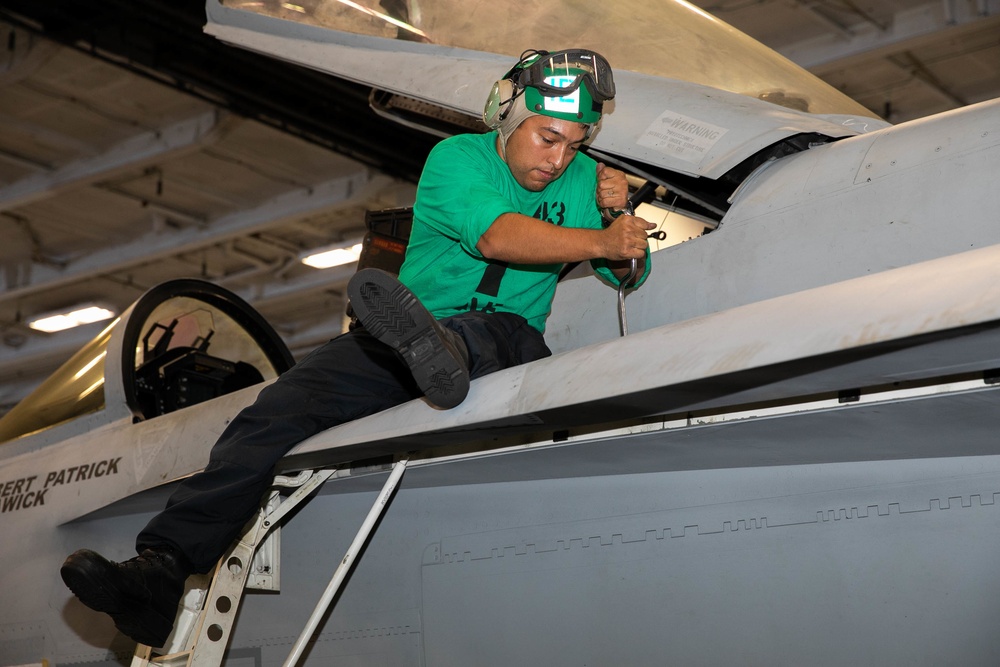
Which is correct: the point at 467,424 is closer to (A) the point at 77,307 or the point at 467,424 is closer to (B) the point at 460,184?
(B) the point at 460,184

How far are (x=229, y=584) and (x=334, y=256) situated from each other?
42.0 feet

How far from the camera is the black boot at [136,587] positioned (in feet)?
8.86

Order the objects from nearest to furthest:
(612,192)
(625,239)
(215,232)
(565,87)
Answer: (625,239) → (565,87) → (612,192) → (215,232)

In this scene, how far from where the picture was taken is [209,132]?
12016mm

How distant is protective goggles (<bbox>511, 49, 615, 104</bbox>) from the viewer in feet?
9.48

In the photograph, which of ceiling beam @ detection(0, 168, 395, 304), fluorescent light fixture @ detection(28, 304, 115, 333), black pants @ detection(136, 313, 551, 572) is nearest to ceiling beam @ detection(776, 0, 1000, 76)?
ceiling beam @ detection(0, 168, 395, 304)

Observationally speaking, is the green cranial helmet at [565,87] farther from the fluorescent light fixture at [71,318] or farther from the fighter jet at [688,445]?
the fluorescent light fixture at [71,318]

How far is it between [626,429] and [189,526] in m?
1.30

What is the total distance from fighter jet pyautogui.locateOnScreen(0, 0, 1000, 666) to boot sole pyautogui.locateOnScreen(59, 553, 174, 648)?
0.66 ft

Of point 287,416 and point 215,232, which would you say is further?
point 215,232

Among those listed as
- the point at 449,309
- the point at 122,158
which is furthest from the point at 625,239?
the point at 122,158

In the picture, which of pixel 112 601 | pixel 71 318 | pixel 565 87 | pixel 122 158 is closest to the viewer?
pixel 112 601

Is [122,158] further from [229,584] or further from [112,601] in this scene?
[112,601]

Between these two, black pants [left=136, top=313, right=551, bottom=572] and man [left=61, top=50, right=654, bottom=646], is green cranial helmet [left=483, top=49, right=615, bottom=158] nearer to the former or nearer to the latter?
man [left=61, top=50, right=654, bottom=646]
